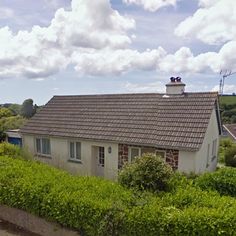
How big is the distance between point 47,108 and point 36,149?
12.1 feet

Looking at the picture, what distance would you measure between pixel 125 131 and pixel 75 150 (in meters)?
3.78

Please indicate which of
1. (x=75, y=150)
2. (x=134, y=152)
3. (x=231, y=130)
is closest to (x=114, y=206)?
(x=134, y=152)

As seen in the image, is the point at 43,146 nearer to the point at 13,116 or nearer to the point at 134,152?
the point at 134,152

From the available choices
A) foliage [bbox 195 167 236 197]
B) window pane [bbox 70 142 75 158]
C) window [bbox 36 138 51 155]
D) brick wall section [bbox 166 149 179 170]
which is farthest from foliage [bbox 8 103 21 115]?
foliage [bbox 195 167 236 197]

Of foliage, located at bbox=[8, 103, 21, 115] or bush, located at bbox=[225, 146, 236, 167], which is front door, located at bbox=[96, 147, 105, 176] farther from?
foliage, located at bbox=[8, 103, 21, 115]

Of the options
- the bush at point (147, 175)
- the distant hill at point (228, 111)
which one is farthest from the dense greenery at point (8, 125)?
the distant hill at point (228, 111)

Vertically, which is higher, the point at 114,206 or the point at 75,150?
the point at 114,206

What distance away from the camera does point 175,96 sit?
17203mm

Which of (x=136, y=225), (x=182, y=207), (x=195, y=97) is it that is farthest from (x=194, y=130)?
(x=136, y=225)

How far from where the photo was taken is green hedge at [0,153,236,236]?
595cm

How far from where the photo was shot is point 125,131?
1593 cm

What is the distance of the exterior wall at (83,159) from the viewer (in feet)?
52.5

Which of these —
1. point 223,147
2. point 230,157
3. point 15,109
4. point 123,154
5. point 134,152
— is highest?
point 15,109

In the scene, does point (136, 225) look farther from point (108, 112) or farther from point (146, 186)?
point (108, 112)
